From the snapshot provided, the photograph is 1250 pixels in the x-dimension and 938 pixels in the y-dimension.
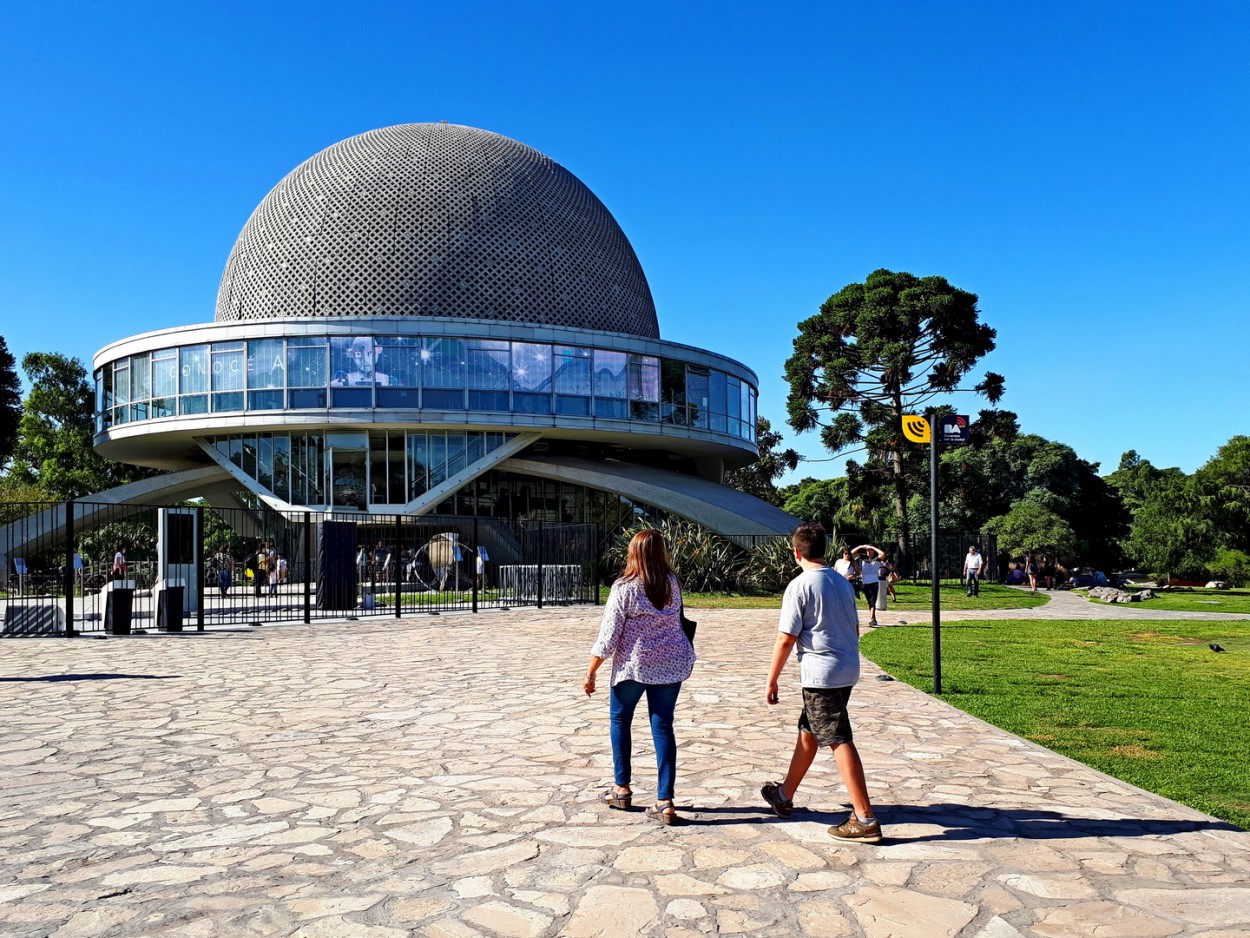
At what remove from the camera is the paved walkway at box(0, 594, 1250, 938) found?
112 inches

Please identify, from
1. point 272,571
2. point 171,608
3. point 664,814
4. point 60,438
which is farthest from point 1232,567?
point 60,438

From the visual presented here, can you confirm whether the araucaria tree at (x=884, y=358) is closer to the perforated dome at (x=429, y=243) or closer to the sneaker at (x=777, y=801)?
the perforated dome at (x=429, y=243)

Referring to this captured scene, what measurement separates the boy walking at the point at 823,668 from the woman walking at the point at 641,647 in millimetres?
405

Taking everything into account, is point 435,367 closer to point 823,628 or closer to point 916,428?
point 916,428

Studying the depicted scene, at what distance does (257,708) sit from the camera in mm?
6523

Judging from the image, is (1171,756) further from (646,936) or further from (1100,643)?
(1100,643)

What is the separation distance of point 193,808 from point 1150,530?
96.5ft

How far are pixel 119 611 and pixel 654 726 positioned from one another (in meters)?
10.6

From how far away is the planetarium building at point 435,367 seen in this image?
2695 cm

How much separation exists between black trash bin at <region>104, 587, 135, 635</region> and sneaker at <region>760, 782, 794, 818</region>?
1080 centimetres

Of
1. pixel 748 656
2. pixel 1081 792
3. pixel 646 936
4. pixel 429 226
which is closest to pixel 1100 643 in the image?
pixel 748 656

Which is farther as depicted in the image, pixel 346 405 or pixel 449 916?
pixel 346 405

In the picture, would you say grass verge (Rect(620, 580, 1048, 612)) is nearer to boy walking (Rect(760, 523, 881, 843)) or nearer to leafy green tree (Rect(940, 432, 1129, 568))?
boy walking (Rect(760, 523, 881, 843))

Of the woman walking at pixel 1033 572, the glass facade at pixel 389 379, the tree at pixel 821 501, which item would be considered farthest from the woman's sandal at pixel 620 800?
the tree at pixel 821 501
